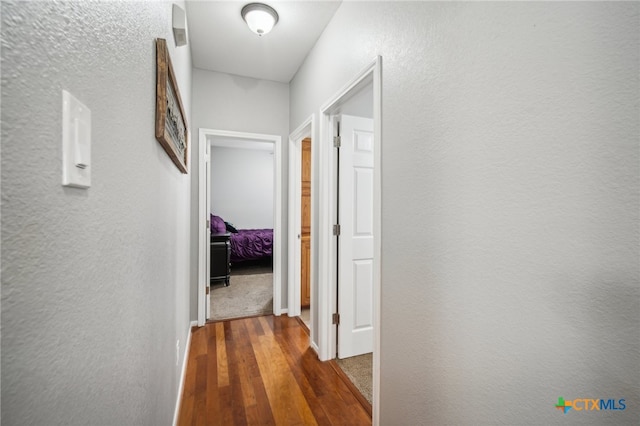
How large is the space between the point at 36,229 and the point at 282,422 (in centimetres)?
178

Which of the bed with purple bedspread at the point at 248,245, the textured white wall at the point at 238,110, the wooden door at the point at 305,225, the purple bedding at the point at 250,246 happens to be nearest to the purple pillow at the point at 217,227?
the bed with purple bedspread at the point at 248,245

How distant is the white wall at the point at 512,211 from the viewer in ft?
2.16

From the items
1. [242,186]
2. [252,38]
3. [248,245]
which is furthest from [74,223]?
[242,186]

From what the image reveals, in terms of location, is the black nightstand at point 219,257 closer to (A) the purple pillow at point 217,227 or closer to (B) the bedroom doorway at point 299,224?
(A) the purple pillow at point 217,227

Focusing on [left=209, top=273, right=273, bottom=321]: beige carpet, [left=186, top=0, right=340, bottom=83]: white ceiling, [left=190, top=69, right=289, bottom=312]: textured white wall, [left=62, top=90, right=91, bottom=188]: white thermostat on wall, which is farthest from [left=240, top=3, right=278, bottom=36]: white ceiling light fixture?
[left=209, top=273, right=273, bottom=321]: beige carpet

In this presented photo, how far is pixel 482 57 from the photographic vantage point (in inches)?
37.7

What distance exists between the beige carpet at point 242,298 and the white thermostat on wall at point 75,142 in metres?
3.06

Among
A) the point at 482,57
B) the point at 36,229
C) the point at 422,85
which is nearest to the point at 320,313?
the point at 422,85

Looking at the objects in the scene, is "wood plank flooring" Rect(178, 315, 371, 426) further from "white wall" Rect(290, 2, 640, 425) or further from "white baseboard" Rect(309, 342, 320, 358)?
"white wall" Rect(290, 2, 640, 425)

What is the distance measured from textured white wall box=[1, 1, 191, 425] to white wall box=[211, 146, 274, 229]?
6148 mm

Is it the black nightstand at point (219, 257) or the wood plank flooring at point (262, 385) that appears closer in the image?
the wood plank flooring at point (262, 385)

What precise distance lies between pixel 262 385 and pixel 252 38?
275cm

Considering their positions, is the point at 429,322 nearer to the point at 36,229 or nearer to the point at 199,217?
the point at 36,229

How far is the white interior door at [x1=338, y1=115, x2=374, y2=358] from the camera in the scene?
232cm
